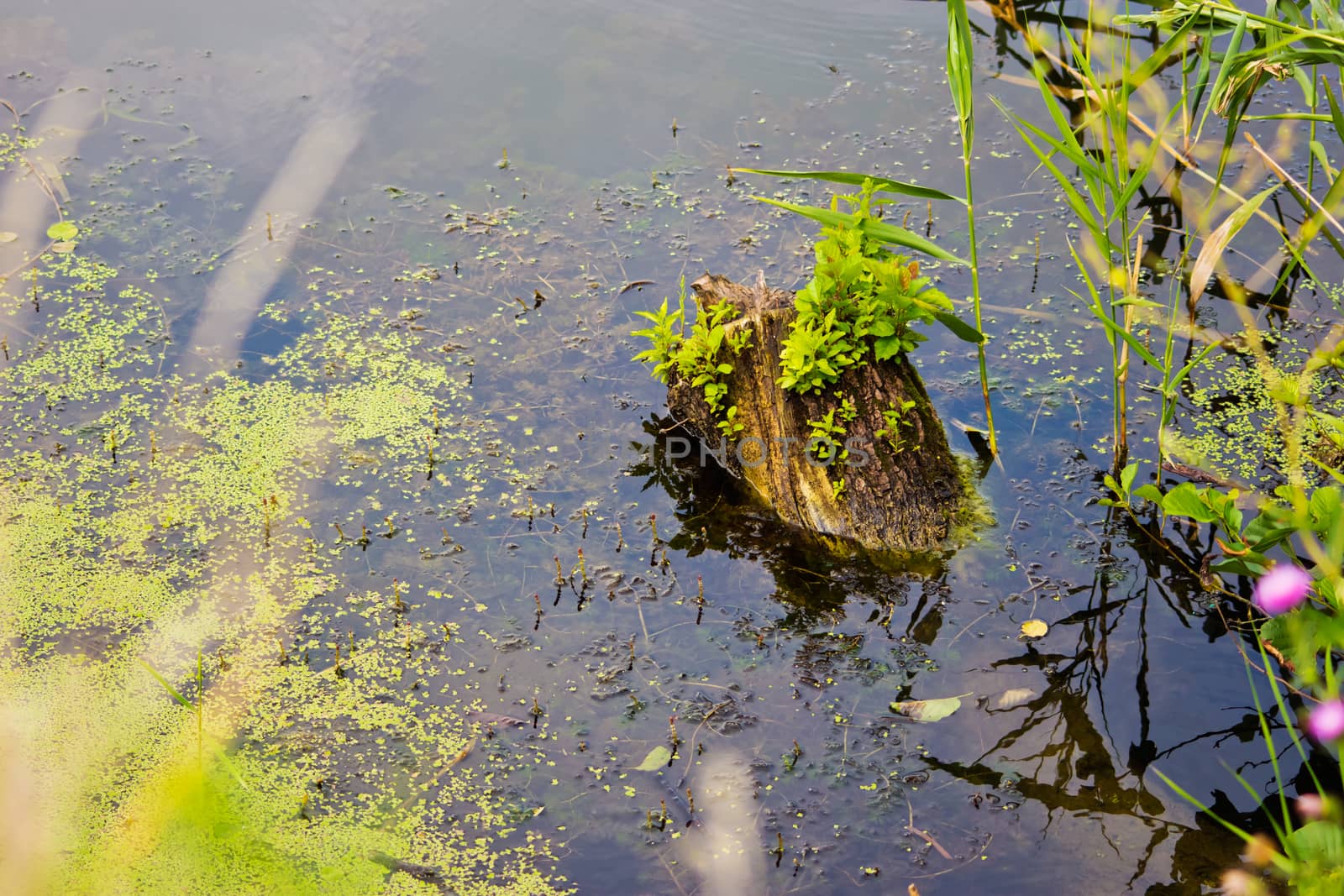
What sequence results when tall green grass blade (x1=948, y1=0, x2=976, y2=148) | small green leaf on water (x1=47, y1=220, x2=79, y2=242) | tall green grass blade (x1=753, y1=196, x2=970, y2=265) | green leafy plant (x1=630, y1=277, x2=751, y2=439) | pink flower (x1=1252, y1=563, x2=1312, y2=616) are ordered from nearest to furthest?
→ 1. pink flower (x1=1252, y1=563, x2=1312, y2=616)
2. tall green grass blade (x1=948, y1=0, x2=976, y2=148)
3. tall green grass blade (x1=753, y1=196, x2=970, y2=265)
4. green leafy plant (x1=630, y1=277, x2=751, y2=439)
5. small green leaf on water (x1=47, y1=220, x2=79, y2=242)

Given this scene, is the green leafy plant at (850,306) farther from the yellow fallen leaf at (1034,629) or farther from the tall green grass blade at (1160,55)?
the yellow fallen leaf at (1034,629)

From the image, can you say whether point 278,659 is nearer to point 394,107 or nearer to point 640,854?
point 640,854

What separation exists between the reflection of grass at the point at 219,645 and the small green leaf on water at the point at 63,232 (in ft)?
1.35

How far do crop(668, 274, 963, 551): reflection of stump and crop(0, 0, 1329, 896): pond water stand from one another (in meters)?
0.12

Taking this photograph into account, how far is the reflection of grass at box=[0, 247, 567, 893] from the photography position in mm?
2984

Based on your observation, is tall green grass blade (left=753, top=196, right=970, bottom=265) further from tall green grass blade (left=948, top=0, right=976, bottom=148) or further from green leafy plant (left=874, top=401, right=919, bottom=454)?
green leafy plant (left=874, top=401, right=919, bottom=454)

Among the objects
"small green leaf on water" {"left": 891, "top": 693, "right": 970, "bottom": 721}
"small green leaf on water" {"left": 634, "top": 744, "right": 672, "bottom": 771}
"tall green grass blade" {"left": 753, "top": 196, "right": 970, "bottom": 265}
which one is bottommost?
"small green leaf on water" {"left": 634, "top": 744, "right": 672, "bottom": 771}

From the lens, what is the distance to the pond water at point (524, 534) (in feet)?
9.98

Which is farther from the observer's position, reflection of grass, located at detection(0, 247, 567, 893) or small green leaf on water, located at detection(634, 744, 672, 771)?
small green leaf on water, located at detection(634, 744, 672, 771)

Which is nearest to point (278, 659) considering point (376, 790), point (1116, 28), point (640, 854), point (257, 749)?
point (257, 749)

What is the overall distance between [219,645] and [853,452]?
2036mm

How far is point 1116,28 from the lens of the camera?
599cm

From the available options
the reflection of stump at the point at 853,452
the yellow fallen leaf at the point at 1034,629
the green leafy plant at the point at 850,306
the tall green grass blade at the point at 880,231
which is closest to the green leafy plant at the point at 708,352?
the reflection of stump at the point at 853,452

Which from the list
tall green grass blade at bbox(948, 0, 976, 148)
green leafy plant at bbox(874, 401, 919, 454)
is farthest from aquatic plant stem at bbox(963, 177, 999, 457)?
green leafy plant at bbox(874, 401, 919, 454)
